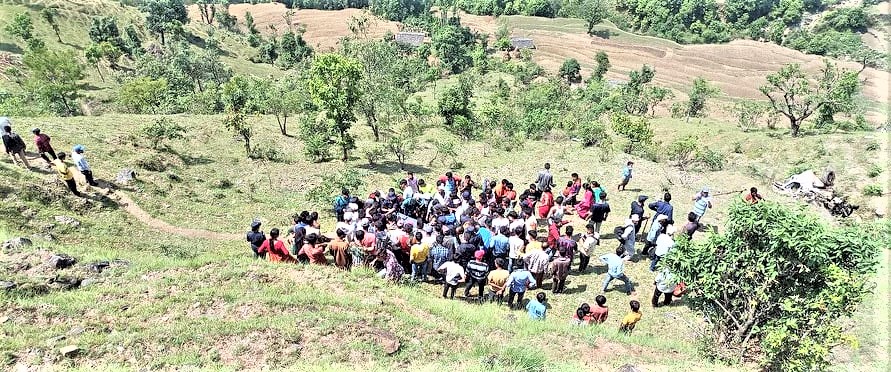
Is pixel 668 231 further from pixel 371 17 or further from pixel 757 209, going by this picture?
pixel 371 17

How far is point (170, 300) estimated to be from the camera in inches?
353

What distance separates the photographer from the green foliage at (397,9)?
111 m

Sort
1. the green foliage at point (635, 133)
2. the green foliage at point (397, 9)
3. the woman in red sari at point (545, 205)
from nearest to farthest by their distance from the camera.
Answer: the woman in red sari at point (545, 205), the green foliage at point (635, 133), the green foliage at point (397, 9)

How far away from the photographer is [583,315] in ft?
31.9

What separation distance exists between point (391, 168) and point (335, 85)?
4874mm

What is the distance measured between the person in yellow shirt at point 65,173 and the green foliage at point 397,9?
4049 inches

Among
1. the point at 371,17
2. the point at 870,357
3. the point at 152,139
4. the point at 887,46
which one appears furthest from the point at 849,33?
the point at 152,139

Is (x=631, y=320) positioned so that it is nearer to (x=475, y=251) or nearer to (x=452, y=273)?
(x=475, y=251)

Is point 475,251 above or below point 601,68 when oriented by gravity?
above

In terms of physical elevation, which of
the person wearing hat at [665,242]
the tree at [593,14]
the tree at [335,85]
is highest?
the tree at [593,14]

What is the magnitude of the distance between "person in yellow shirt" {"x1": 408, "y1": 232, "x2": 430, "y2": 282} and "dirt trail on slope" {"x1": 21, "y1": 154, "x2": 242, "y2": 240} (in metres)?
6.82

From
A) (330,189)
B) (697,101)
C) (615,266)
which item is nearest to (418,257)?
(615,266)

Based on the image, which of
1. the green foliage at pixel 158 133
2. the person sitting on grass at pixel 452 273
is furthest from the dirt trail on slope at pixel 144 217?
the person sitting on grass at pixel 452 273

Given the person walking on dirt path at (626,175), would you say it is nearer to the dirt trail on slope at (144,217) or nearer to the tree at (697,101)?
the dirt trail on slope at (144,217)
